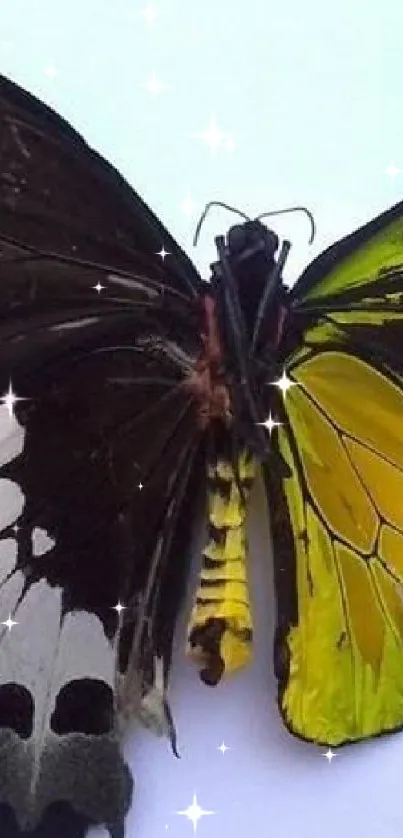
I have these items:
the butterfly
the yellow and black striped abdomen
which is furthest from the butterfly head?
the yellow and black striped abdomen

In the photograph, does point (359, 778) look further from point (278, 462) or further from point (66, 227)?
point (66, 227)

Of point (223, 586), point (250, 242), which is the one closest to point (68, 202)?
point (250, 242)

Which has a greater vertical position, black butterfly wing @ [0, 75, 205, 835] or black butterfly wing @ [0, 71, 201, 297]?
black butterfly wing @ [0, 71, 201, 297]

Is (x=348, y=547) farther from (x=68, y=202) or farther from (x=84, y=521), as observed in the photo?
(x=68, y=202)

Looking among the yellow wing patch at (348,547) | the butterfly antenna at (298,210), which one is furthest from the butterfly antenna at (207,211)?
the yellow wing patch at (348,547)

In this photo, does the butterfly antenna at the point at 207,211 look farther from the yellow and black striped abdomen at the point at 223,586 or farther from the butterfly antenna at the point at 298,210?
the yellow and black striped abdomen at the point at 223,586

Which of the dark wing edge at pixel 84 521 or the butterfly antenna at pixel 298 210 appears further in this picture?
the butterfly antenna at pixel 298 210

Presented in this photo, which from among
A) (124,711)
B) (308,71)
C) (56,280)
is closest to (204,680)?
(124,711)

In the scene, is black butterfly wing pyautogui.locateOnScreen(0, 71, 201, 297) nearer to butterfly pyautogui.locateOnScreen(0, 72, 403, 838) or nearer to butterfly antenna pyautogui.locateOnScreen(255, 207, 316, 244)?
butterfly pyautogui.locateOnScreen(0, 72, 403, 838)
